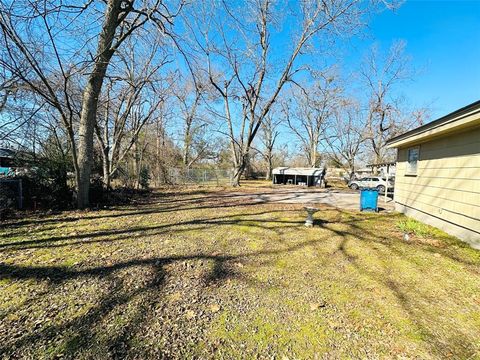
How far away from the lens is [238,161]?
18156mm

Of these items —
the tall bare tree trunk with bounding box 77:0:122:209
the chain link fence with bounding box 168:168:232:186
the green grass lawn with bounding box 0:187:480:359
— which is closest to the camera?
the green grass lawn with bounding box 0:187:480:359

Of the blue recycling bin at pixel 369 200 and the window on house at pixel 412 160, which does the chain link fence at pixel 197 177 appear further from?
the window on house at pixel 412 160

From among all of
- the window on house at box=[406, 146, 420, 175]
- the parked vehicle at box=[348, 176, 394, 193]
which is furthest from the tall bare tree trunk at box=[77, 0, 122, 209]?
the parked vehicle at box=[348, 176, 394, 193]

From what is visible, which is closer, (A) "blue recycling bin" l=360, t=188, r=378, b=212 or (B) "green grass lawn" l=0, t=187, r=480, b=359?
(B) "green grass lawn" l=0, t=187, r=480, b=359

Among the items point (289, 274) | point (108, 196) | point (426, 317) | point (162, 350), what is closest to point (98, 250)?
point (162, 350)

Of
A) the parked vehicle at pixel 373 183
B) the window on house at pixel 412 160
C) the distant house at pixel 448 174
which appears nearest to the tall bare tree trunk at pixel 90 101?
the distant house at pixel 448 174

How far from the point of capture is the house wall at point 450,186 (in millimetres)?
4387

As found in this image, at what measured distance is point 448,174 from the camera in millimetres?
5156

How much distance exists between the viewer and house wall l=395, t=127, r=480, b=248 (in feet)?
14.4

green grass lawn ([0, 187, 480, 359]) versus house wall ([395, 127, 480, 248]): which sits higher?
house wall ([395, 127, 480, 248])

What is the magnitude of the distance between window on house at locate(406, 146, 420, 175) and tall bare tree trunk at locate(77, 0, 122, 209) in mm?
9340

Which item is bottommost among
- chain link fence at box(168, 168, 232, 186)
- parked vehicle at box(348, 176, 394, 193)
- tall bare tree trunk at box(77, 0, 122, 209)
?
parked vehicle at box(348, 176, 394, 193)

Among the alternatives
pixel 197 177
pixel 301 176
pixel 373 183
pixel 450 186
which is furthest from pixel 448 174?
pixel 301 176

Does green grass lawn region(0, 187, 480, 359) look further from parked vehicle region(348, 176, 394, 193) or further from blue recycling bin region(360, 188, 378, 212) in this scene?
parked vehicle region(348, 176, 394, 193)
